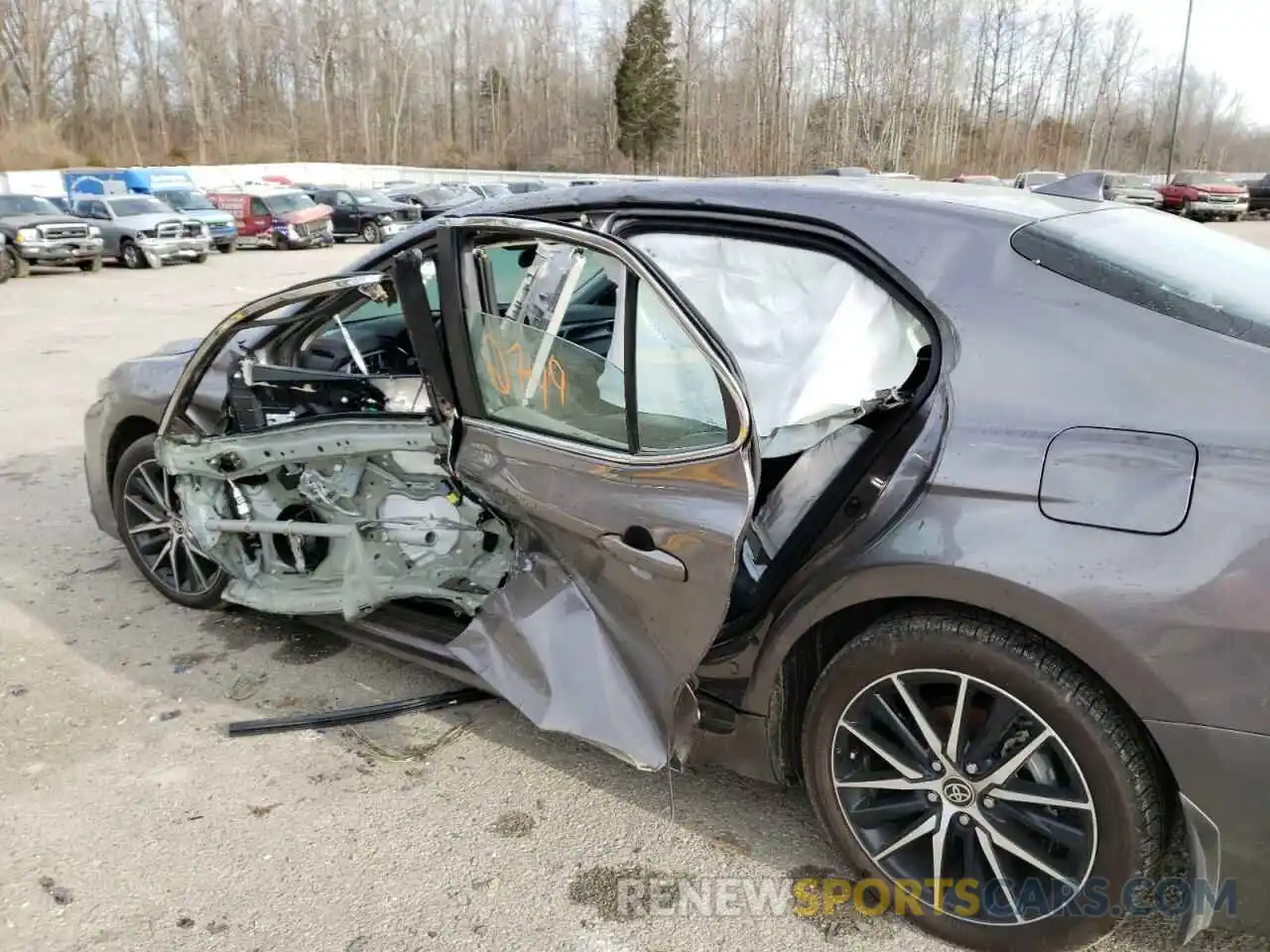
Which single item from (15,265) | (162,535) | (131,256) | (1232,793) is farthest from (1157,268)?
(131,256)

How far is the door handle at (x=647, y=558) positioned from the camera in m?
2.43

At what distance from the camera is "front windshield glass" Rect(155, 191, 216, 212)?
23.4 metres

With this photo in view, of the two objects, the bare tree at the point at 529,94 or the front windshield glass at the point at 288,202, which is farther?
the bare tree at the point at 529,94

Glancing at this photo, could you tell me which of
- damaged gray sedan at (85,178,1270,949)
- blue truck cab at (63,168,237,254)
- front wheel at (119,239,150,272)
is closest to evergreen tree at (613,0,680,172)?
blue truck cab at (63,168,237,254)

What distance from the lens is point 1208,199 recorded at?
33.5 m

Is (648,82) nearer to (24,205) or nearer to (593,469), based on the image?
(24,205)

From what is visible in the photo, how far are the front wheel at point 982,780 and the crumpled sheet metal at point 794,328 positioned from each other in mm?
642

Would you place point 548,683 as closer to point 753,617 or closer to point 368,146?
point 753,617

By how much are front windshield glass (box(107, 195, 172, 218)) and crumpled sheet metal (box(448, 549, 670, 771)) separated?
21650 mm

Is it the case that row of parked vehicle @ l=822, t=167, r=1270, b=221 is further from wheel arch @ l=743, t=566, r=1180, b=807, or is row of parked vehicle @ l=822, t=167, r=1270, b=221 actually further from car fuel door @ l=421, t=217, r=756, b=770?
wheel arch @ l=743, t=566, r=1180, b=807

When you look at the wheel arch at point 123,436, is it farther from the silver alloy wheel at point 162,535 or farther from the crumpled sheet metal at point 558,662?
the crumpled sheet metal at point 558,662

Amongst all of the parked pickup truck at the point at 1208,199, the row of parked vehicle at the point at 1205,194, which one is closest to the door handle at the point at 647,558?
the row of parked vehicle at the point at 1205,194

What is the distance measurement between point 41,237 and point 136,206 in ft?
10.4

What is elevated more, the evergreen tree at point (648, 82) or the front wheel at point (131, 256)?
the evergreen tree at point (648, 82)
